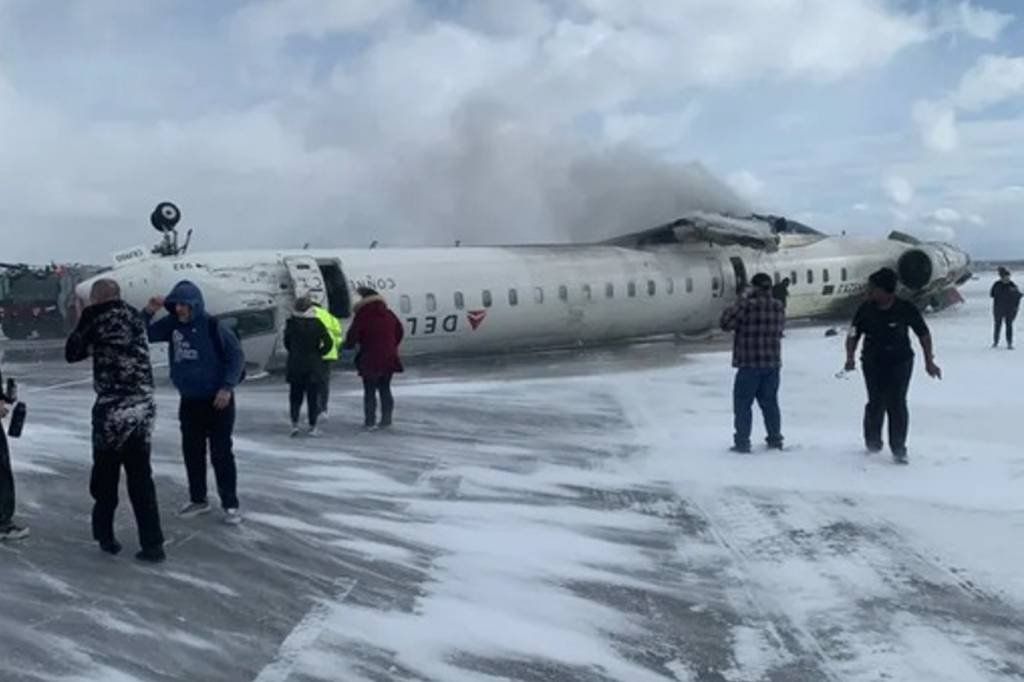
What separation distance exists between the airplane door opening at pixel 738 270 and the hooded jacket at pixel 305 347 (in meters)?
16.2

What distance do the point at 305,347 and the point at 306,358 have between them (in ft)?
0.43

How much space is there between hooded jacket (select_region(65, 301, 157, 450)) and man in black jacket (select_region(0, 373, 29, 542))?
66 cm

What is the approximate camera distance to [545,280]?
79.4ft

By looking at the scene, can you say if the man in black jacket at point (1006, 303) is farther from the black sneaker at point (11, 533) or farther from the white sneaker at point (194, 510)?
the black sneaker at point (11, 533)

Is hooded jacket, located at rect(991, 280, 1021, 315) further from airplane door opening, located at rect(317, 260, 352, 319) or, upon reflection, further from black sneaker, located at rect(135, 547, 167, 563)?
black sneaker, located at rect(135, 547, 167, 563)

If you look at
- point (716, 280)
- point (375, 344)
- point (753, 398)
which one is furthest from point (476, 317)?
point (753, 398)

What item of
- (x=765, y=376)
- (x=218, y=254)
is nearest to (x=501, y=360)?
(x=218, y=254)

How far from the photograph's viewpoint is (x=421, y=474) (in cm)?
1078

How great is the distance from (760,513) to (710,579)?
1.82 m

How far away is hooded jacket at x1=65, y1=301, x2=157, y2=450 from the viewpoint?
7.16 m

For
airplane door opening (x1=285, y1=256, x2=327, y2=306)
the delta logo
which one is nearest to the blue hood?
airplane door opening (x1=285, y1=256, x2=327, y2=306)

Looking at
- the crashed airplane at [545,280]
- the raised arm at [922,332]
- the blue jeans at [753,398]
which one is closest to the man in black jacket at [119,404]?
the blue jeans at [753,398]

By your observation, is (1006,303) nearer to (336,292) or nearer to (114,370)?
(336,292)

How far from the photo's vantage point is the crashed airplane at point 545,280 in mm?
20562
